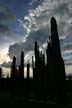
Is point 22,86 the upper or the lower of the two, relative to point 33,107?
upper

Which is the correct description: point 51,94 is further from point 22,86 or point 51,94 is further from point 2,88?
point 2,88

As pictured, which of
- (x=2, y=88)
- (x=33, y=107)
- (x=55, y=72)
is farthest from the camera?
(x=2, y=88)

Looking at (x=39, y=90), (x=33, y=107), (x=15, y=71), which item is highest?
(x=15, y=71)

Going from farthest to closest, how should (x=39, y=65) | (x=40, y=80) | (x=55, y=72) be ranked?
(x=39, y=65)
(x=40, y=80)
(x=55, y=72)

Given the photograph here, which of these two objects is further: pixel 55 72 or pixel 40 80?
pixel 40 80

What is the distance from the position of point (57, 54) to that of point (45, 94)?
6.10 metres

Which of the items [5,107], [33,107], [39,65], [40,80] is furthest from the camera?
[39,65]

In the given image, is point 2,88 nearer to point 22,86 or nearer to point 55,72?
point 22,86

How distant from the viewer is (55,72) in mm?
34594

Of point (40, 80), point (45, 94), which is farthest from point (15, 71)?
point (45, 94)

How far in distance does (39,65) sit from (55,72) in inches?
396

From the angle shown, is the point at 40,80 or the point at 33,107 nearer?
the point at 33,107

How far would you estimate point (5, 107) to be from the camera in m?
27.5

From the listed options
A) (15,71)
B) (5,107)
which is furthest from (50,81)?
(15,71)
